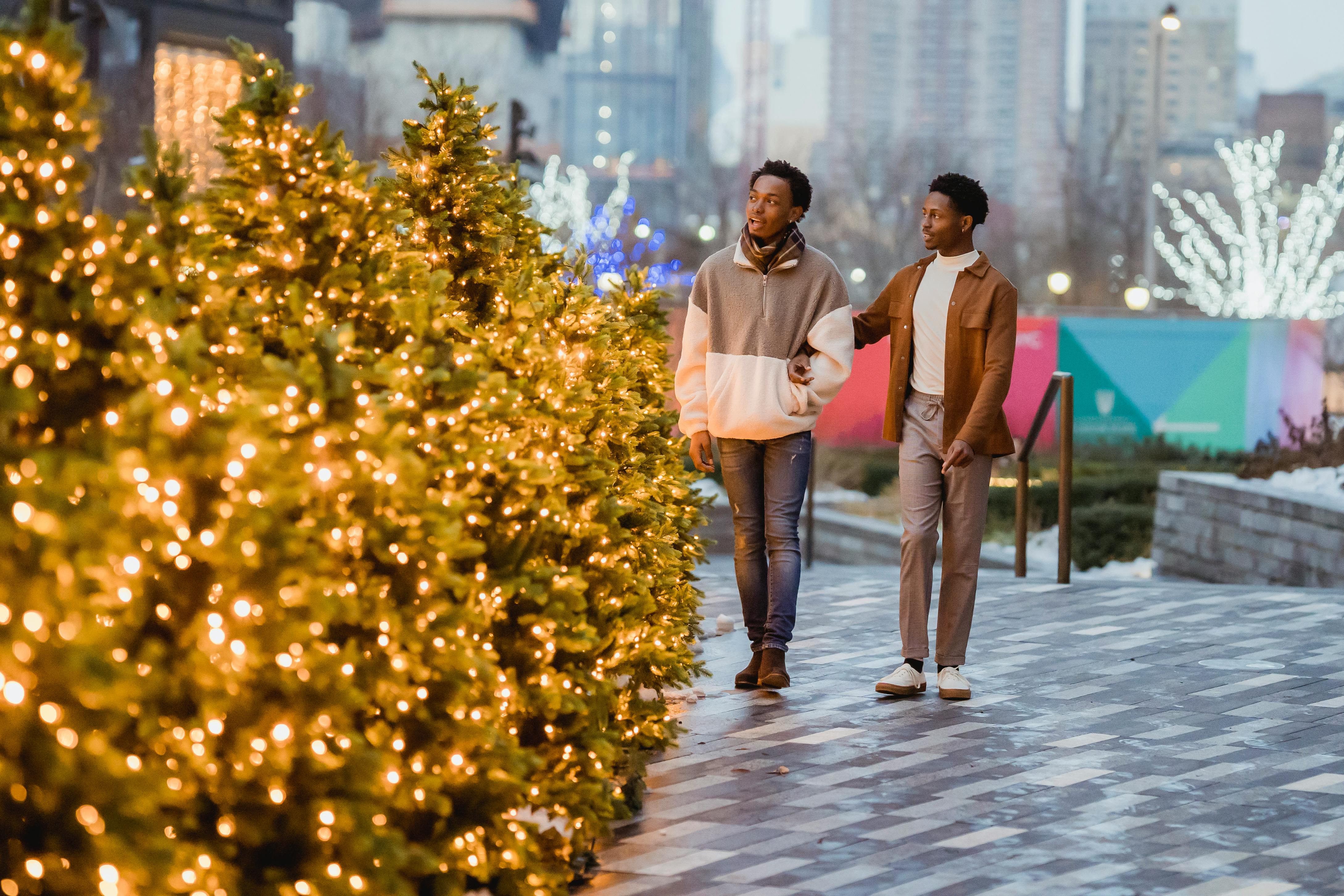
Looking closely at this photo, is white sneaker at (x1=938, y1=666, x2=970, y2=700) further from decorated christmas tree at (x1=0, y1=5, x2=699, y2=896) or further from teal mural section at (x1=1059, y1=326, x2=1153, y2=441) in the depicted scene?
teal mural section at (x1=1059, y1=326, x2=1153, y2=441)

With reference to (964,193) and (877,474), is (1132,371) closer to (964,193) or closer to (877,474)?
(877,474)

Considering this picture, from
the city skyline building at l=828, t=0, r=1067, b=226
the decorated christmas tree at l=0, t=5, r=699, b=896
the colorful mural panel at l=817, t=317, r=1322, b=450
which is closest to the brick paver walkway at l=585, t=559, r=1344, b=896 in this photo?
the decorated christmas tree at l=0, t=5, r=699, b=896

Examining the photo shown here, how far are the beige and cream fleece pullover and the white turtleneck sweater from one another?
0.90ft

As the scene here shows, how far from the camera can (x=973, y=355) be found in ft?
19.0

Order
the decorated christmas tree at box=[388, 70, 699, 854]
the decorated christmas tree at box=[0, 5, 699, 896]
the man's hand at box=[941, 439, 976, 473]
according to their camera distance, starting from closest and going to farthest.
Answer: the decorated christmas tree at box=[0, 5, 699, 896]
the decorated christmas tree at box=[388, 70, 699, 854]
the man's hand at box=[941, 439, 976, 473]

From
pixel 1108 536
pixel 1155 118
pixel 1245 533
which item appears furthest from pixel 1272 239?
pixel 1245 533

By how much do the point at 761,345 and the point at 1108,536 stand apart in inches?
A: 349

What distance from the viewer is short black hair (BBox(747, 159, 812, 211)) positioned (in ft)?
19.3

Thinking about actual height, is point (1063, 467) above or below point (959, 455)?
below

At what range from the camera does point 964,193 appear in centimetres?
584

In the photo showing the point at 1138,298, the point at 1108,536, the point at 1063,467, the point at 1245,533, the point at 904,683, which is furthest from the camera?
the point at 1138,298

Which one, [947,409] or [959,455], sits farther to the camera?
[947,409]

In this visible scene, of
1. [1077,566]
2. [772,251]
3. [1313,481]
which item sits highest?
[772,251]

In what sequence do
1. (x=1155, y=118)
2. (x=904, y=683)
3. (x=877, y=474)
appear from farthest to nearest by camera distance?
(x=1155, y=118), (x=877, y=474), (x=904, y=683)
